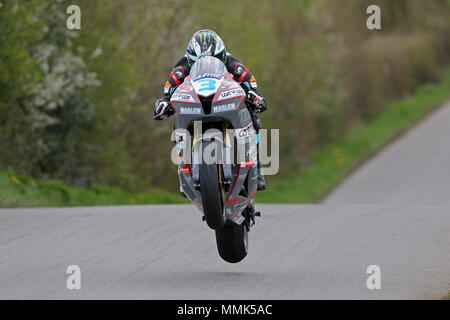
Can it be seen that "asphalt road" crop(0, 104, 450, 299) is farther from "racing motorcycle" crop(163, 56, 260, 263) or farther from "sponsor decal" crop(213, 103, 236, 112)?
"sponsor decal" crop(213, 103, 236, 112)

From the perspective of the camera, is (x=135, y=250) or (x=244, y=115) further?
(x=135, y=250)

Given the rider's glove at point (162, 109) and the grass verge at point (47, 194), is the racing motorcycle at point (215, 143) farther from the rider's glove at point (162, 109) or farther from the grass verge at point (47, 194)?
the grass verge at point (47, 194)

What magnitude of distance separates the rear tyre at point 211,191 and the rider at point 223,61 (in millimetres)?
1080

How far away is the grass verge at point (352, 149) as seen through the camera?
1211 inches

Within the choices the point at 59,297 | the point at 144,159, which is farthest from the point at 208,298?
the point at 144,159

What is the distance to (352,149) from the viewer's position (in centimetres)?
3756

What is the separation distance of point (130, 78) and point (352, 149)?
59.1ft

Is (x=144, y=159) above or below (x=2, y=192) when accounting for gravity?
above

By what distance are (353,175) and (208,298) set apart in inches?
1002

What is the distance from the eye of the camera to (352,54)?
4088 cm

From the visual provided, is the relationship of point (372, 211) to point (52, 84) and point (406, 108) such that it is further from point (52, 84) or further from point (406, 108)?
point (406, 108)

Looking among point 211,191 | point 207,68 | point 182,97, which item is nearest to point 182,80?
point 207,68

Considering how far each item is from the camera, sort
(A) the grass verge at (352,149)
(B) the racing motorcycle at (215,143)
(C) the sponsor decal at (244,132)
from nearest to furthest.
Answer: (B) the racing motorcycle at (215,143) < (C) the sponsor decal at (244,132) < (A) the grass verge at (352,149)

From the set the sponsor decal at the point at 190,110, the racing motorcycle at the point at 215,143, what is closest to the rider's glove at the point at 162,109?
the racing motorcycle at the point at 215,143
